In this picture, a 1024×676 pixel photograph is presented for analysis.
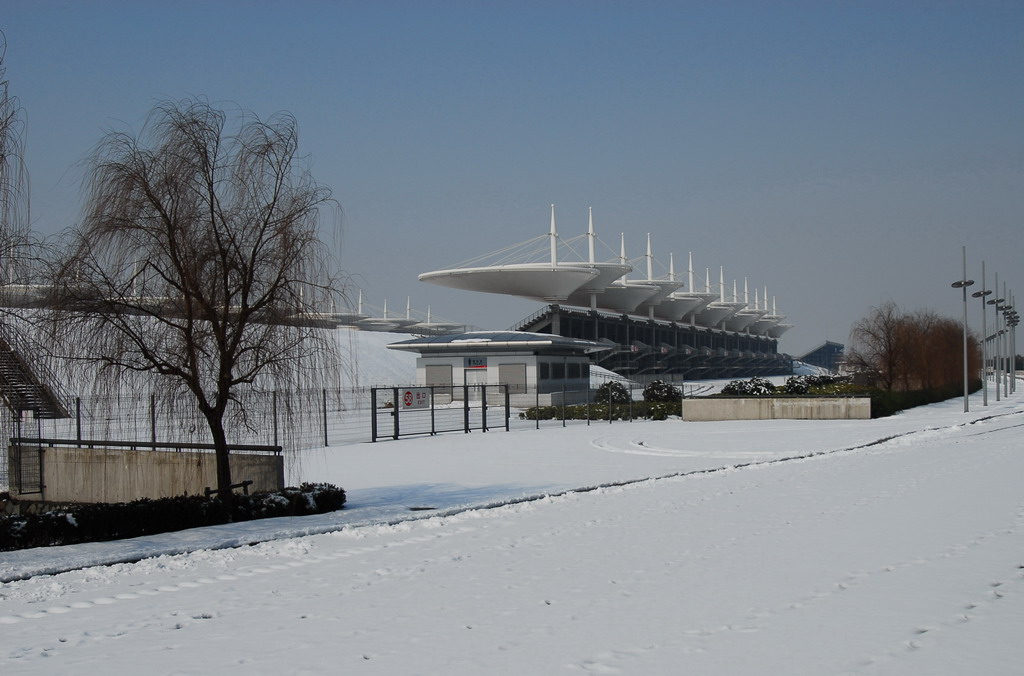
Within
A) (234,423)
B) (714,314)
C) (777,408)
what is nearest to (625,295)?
(714,314)

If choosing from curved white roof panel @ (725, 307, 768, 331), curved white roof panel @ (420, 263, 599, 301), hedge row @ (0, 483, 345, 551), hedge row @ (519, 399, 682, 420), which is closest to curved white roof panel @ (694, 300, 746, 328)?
curved white roof panel @ (725, 307, 768, 331)

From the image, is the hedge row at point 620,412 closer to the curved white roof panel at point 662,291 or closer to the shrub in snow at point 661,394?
the shrub in snow at point 661,394

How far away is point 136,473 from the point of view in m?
17.2

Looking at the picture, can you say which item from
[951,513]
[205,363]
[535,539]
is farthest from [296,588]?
[951,513]

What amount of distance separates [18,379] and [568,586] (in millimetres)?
6230

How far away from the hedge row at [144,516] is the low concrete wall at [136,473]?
3.58 feet

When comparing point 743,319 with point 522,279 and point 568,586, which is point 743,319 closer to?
point 522,279

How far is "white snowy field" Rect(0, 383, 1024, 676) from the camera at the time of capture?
6.55m

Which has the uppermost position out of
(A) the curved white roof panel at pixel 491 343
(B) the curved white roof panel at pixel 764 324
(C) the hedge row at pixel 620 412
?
(B) the curved white roof panel at pixel 764 324

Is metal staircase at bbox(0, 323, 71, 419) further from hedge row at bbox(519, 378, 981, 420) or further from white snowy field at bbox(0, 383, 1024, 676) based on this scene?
hedge row at bbox(519, 378, 981, 420)

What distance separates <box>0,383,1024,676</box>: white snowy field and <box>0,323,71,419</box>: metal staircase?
169cm

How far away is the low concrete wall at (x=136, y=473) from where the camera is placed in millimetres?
14836

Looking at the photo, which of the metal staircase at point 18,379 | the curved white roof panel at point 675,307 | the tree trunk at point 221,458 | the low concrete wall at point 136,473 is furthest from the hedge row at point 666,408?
the curved white roof panel at point 675,307

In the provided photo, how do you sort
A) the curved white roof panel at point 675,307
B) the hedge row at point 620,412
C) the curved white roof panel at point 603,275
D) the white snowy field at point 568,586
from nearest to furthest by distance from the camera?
the white snowy field at point 568,586
the hedge row at point 620,412
the curved white roof panel at point 603,275
the curved white roof panel at point 675,307
